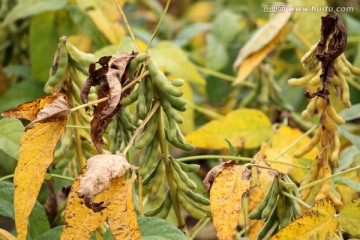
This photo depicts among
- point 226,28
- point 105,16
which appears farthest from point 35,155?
point 226,28

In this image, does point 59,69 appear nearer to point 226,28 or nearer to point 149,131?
point 149,131

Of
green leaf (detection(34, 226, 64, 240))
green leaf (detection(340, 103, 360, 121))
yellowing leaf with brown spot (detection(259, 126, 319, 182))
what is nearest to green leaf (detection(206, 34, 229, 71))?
yellowing leaf with brown spot (detection(259, 126, 319, 182))

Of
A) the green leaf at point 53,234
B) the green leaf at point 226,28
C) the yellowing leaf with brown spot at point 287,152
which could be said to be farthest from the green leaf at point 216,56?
the green leaf at point 53,234

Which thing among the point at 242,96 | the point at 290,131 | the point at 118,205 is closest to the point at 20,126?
the point at 118,205

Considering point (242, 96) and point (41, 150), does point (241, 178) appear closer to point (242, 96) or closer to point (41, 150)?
point (41, 150)

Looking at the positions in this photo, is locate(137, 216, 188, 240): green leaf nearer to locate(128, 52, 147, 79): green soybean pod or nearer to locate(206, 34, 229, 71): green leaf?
locate(128, 52, 147, 79): green soybean pod

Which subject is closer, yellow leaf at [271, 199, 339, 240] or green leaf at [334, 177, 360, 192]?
yellow leaf at [271, 199, 339, 240]
